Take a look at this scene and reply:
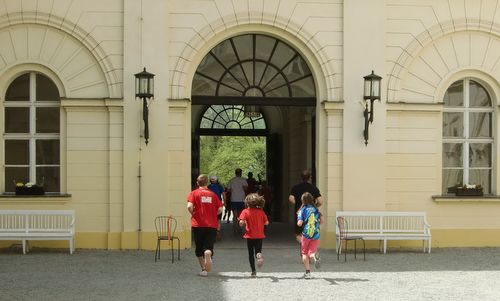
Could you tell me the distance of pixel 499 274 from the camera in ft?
38.8

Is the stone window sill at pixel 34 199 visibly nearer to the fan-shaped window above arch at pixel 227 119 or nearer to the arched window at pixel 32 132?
the arched window at pixel 32 132

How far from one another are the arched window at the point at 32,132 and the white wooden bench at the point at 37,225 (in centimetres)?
70

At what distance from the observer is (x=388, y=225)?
15.2 metres

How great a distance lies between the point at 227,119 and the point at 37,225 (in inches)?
447

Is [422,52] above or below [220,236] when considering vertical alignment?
above

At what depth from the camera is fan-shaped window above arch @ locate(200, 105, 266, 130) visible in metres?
25.1

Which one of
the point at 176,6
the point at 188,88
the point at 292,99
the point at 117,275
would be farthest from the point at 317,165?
the point at 117,275

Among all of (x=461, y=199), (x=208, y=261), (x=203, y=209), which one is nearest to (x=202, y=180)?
(x=203, y=209)

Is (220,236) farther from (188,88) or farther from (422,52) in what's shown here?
(422,52)

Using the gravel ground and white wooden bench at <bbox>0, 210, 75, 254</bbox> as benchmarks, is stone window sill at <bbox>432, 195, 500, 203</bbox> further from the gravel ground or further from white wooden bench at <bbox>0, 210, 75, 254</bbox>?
white wooden bench at <bbox>0, 210, 75, 254</bbox>

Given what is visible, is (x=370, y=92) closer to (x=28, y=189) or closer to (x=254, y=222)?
(x=254, y=222)

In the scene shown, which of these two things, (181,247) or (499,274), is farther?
(181,247)

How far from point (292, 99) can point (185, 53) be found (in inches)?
89.5

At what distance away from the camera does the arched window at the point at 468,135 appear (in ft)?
52.0
